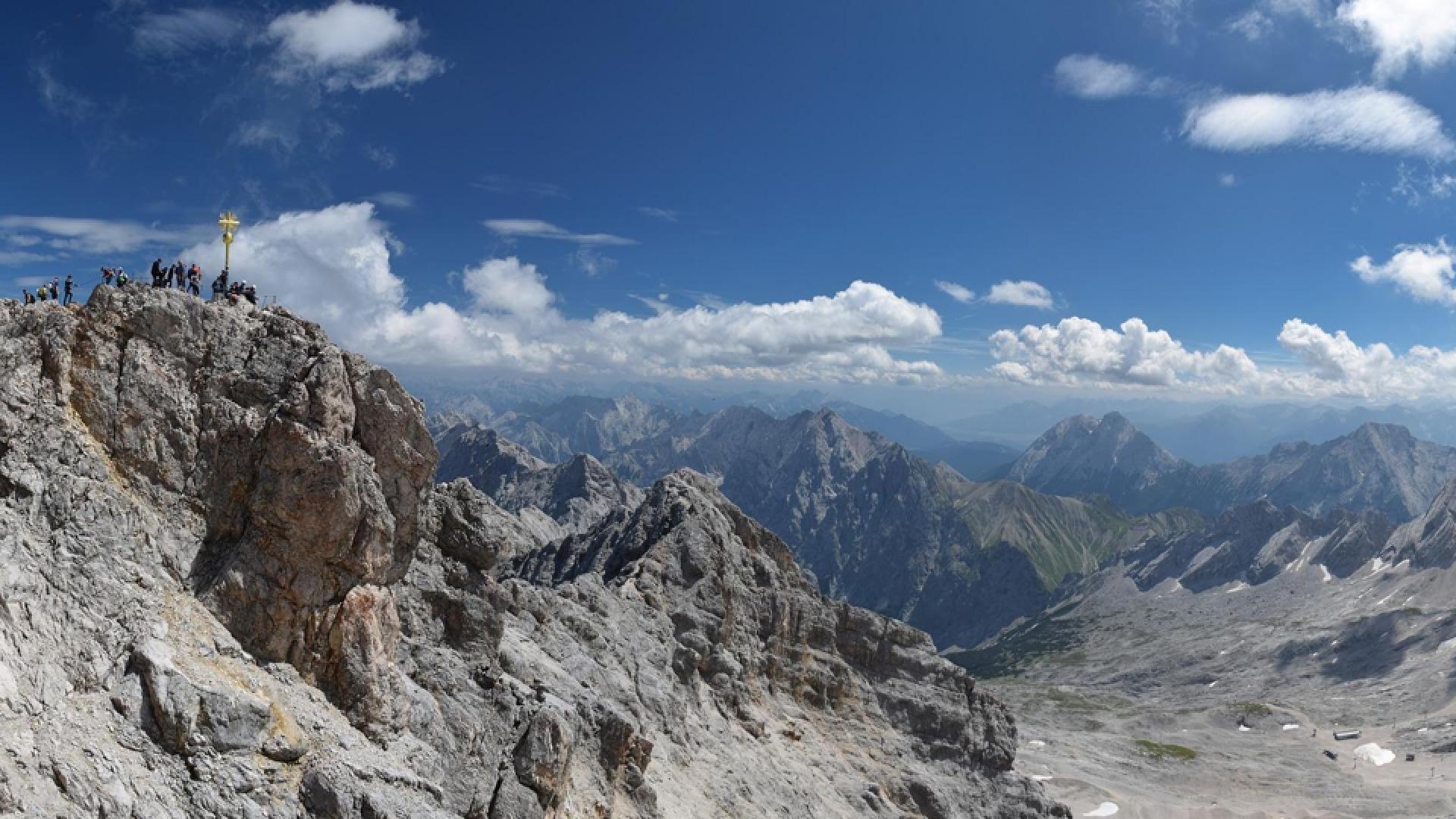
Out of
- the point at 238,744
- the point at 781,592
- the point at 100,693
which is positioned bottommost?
the point at 781,592

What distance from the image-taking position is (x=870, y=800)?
7931 centimetres

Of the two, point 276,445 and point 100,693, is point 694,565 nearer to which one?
point 276,445

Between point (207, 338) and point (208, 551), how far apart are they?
9801 millimetres

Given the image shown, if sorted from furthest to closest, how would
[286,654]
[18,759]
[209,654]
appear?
[286,654] → [209,654] → [18,759]

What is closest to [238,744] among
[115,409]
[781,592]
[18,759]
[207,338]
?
[18,759]

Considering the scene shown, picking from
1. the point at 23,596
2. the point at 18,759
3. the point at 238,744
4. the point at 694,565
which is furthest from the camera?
the point at 694,565

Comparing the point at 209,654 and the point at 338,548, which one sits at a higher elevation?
the point at 338,548

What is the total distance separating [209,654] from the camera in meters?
33.0

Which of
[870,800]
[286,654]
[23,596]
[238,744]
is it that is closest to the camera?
[23,596]

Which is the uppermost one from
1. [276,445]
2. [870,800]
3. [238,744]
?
[276,445]

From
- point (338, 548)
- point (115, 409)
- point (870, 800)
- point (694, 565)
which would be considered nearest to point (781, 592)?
point (694, 565)

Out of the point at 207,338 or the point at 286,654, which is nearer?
the point at 286,654

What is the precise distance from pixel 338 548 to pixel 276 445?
5.33m

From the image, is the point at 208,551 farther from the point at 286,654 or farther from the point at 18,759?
the point at 18,759
